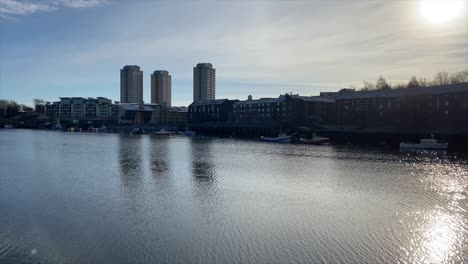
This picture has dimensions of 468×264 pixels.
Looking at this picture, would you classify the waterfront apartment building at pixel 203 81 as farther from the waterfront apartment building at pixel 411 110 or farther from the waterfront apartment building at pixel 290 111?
the waterfront apartment building at pixel 411 110

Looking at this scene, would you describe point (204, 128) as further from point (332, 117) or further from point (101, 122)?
point (101, 122)

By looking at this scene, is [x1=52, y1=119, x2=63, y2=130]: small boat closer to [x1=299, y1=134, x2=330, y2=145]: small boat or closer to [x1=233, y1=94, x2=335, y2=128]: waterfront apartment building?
[x1=233, y1=94, x2=335, y2=128]: waterfront apartment building

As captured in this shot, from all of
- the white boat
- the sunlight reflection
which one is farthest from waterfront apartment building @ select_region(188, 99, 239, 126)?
the sunlight reflection

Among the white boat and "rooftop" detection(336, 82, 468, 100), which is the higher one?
"rooftop" detection(336, 82, 468, 100)

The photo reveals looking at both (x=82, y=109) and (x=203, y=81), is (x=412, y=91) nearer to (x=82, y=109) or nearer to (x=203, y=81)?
(x=203, y=81)

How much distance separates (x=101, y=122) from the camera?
14000 cm

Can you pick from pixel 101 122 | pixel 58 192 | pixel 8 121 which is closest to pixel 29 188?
pixel 58 192

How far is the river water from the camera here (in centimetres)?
1036

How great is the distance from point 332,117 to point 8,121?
Result: 12219 centimetres

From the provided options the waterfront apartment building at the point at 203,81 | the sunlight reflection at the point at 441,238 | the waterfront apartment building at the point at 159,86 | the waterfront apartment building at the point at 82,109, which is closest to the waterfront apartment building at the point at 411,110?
the sunlight reflection at the point at 441,238

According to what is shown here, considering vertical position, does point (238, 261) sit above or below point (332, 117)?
below

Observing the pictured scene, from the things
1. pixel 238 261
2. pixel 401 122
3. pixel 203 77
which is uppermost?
pixel 203 77

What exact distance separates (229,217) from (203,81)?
6322 inches

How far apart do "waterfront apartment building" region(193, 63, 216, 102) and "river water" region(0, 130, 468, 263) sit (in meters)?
148
